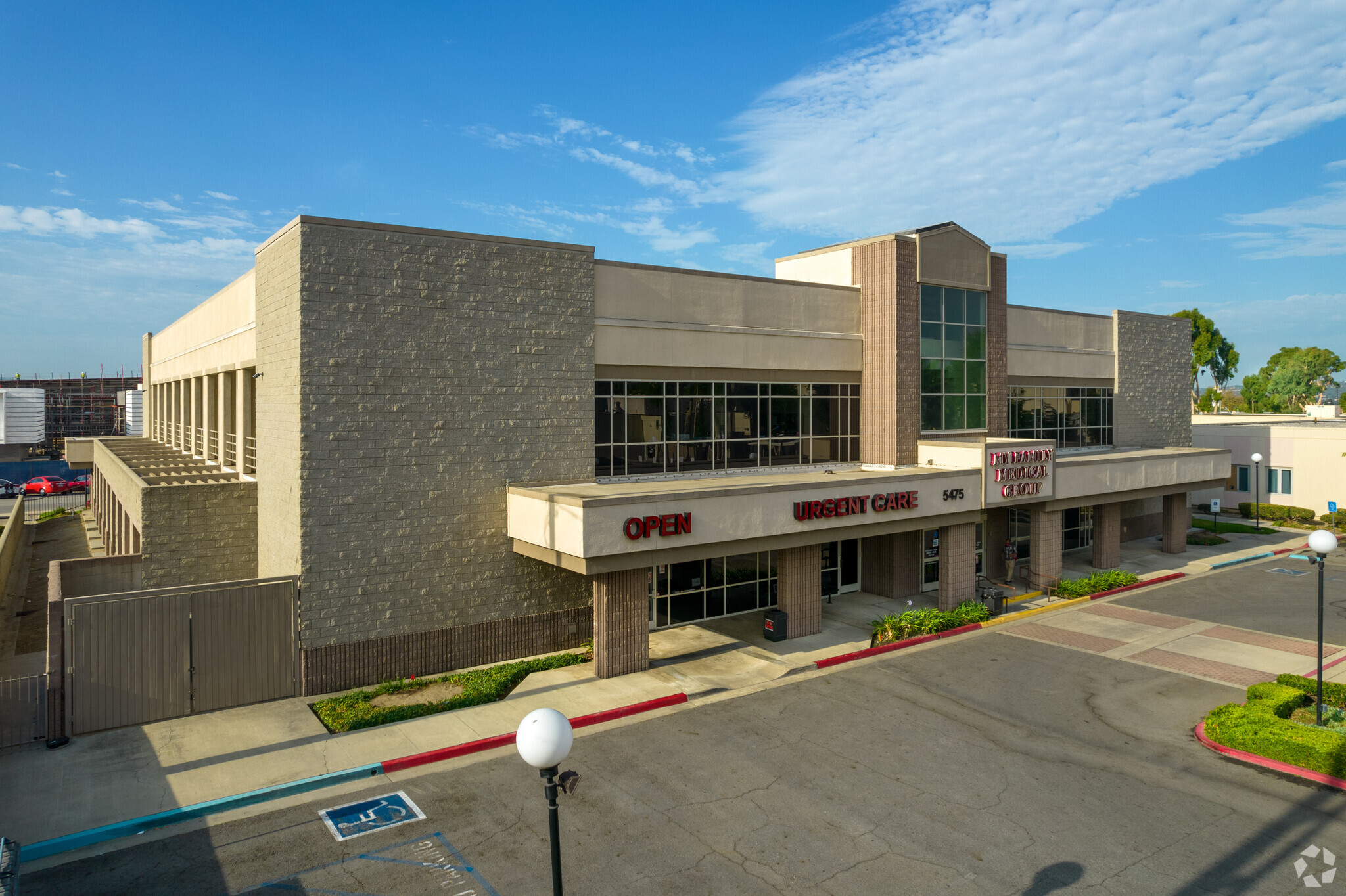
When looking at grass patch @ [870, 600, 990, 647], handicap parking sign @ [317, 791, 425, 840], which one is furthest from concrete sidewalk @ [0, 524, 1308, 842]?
handicap parking sign @ [317, 791, 425, 840]

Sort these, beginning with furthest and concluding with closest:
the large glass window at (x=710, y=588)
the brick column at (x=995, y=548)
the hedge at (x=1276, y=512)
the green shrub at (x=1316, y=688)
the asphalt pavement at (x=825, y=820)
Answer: the hedge at (x=1276, y=512) → the brick column at (x=995, y=548) → the large glass window at (x=710, y=588) → the green shrub at (x=1316, y=688) → the asphalt pavement at (x=825, y=820)

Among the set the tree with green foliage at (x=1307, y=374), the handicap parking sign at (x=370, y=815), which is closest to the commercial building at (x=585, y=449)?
the handicap parking sign at (x=370, y=815)

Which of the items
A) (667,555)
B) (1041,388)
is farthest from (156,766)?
(1041,388)

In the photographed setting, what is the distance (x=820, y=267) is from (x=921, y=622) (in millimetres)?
13520

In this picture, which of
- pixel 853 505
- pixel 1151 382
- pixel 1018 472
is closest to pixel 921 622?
pixel 853 505

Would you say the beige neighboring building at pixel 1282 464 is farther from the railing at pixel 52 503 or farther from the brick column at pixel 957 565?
the railing at pixel 52 503

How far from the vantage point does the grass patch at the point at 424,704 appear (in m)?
15.9

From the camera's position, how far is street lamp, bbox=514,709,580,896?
263 inches

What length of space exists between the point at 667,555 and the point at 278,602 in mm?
8728

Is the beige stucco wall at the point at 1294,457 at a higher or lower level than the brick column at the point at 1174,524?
Answer: higher

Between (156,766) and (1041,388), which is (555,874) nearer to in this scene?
(156,766)

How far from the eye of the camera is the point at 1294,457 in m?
45.9

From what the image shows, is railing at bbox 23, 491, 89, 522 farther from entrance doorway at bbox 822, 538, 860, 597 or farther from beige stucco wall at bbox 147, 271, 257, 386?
entrance doorway at bbox 822, 538, 860, 597

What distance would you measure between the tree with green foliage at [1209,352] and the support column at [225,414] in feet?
318
